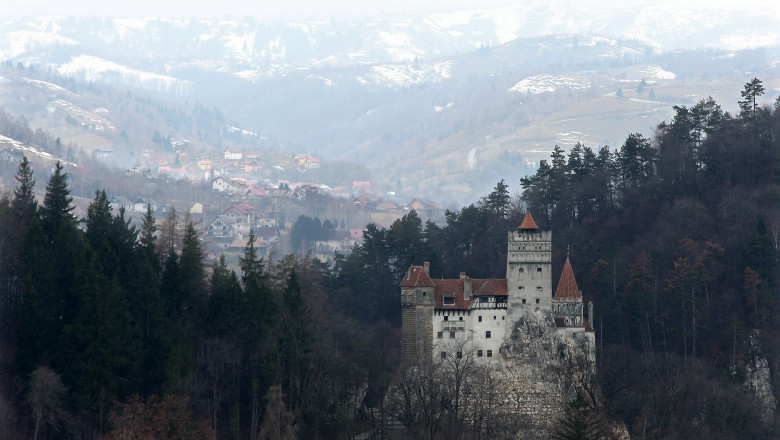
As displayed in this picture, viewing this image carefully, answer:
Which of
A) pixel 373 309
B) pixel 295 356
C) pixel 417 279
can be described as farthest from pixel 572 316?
pixel 373 309

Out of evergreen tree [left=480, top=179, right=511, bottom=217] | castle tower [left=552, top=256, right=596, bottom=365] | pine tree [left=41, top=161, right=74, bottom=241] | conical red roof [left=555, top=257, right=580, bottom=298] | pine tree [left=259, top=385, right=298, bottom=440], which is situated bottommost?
pine tree [left=259, top=385, right=298, bottom=440]

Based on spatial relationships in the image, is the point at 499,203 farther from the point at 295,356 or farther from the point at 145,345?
the point at 145,345

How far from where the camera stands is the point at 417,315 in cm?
7731

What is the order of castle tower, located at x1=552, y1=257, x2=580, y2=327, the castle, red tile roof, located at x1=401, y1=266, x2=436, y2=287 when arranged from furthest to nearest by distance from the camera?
red tile roof, located at x1=401, y1=266, x2=436, y2=287
the castle
castle tower, located at x1=552, y1=257, x2=580, y2=327

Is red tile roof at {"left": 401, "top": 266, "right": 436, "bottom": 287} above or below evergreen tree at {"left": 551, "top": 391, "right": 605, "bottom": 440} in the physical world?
above

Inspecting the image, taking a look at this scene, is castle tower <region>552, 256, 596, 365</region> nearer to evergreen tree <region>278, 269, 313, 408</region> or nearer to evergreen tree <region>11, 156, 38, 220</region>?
evergreen tree <region>278, 269, 313, 408</region>

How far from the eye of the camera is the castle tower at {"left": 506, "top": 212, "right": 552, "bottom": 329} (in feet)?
252

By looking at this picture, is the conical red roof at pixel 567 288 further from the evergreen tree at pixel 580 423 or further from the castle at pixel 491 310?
the evergreen tree at pixel 580 423

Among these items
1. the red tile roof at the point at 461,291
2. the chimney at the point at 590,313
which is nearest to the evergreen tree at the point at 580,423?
the chimney at the point at 590,313

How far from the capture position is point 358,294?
3748 inches

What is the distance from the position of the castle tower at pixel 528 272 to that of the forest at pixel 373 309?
5766 millimetres

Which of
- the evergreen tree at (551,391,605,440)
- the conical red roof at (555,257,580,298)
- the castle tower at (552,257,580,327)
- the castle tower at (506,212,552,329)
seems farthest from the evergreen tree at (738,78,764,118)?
the evergreen tree at (551,391,605,440)

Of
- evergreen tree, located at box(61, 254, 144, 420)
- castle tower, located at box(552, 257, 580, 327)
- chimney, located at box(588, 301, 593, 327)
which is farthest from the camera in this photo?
chimney, located at box(588, 301, 593, 327)

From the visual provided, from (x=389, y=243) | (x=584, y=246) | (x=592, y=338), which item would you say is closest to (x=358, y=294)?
(x=389, y=243)
